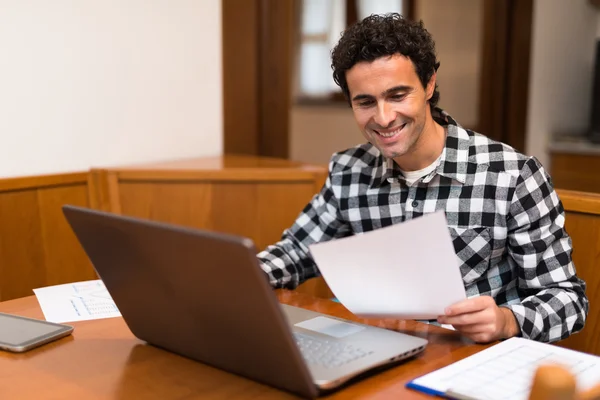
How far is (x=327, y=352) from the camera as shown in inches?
37.1

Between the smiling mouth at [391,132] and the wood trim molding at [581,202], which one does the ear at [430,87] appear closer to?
the smiling mouth at [391,132]

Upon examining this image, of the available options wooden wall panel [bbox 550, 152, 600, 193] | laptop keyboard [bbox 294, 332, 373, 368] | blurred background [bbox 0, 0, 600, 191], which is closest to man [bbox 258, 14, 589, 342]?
laptop keyboard [bbox 294, 332, 373, 368]

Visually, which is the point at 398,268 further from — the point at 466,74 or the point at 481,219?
the point at 466,74

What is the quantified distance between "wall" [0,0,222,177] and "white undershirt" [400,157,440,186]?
41.4 inches

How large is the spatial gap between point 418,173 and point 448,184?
7 cm

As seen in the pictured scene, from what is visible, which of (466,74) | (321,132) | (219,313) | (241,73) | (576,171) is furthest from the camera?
(321,132)

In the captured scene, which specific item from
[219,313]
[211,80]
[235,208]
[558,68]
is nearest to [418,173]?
[219,313]

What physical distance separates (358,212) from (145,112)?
3.15 feet

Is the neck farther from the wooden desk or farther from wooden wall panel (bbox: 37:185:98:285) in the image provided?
wooden wall panel (bbox: 37:185:98:285)

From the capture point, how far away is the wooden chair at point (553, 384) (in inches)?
22.7

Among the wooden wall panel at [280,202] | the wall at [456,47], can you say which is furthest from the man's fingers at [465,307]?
the wall at [456,47]

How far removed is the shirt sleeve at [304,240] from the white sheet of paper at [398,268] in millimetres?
375

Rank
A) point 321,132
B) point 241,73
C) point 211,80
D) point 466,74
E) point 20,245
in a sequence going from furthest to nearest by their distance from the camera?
point 321,132
point 466,74
point 241,73
point 211,80
point 20,245

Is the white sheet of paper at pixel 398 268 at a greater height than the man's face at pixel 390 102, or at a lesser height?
lesser
